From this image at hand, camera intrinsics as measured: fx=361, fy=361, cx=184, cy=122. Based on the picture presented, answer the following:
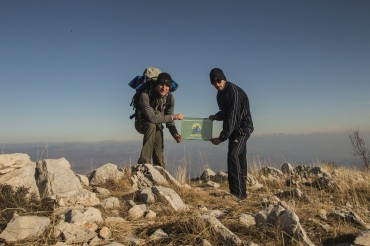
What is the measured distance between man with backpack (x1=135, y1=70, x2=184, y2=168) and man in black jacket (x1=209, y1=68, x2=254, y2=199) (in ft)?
4.45

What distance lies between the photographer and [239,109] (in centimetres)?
700

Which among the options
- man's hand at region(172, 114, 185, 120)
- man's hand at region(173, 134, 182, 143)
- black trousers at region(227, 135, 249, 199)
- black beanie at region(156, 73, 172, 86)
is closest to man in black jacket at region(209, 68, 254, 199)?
black trousers at region(227, 135, 249, 199)

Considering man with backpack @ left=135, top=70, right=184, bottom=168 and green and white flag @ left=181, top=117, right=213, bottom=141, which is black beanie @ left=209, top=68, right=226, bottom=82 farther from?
man with backpack @ left=135, top=70, right=184, bottom=168

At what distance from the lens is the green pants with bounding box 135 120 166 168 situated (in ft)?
26.9

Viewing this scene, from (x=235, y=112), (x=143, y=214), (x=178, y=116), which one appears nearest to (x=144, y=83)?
(x=178, y=116)

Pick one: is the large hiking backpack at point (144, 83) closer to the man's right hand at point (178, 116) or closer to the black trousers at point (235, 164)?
the man's right hand at point (178, 116)

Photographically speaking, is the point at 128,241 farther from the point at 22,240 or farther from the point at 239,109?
the point at 239,109

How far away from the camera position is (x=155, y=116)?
26.4ft

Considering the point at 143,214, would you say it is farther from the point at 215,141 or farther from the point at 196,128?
the point at 196,128

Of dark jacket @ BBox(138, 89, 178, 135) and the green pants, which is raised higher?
dark jacket @ BBox(138, 89, 178, 135)

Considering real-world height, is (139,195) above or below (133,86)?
below

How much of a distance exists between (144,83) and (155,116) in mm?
809

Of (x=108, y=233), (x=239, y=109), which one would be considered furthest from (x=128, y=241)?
(x=239, y=109)

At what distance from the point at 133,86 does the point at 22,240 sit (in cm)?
498
